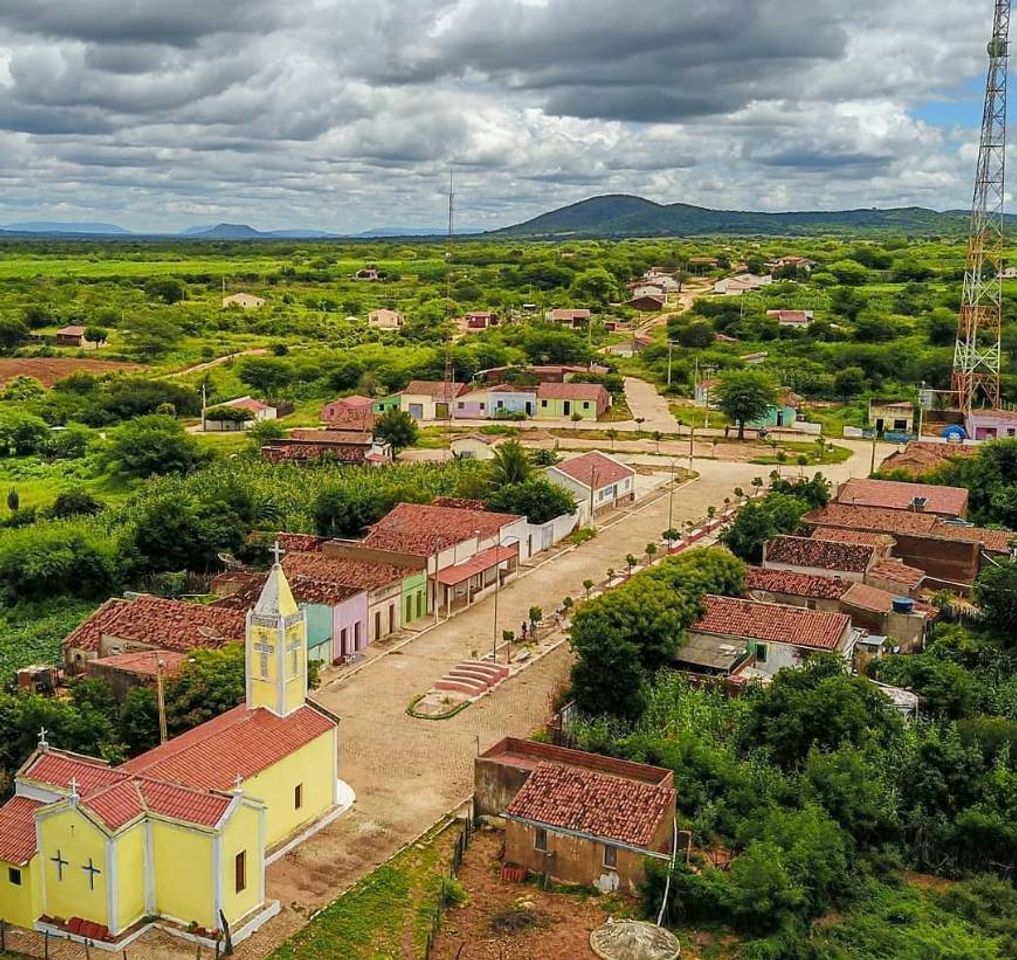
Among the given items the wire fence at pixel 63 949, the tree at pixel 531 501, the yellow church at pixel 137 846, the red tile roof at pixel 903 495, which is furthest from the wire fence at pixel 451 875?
the red tile roof at pixel 903 495

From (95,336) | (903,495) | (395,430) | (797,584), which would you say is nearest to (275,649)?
(797,584)

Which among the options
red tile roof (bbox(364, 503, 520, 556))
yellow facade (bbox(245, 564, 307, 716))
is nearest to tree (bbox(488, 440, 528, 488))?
red tile roof (bbox(364, 503, 520, 556))

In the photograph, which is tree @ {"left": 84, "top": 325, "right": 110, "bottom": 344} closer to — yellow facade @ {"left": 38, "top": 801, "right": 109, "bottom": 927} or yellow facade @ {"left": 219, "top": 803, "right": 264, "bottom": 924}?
yellow facade @ {"left": 38, "top": 801, "right": 109, "bottom": 927}

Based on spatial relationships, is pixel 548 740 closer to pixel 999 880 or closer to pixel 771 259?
pixel 999 880

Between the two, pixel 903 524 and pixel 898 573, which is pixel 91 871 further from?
pixel 903 524

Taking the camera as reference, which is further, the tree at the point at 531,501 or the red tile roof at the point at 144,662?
the tree at the point at 531,501

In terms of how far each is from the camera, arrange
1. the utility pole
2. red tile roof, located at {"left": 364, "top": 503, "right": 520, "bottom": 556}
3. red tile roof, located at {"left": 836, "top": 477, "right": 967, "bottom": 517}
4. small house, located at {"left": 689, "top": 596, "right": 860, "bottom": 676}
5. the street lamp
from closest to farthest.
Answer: the utility pole < small house, located at {"left": 689, "top": 596, "right": 860, "bottom": 676} < the street lamp < red tile roof, located at {"left": 364, "top": 503, "right": 520, "bottom": 556} < red tile roof, located at {"left": 836, "top": 477, "right": 967, "bottom": 517}

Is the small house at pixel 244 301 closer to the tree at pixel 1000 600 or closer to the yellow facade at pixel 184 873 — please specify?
the tree at pixel 1000 600
